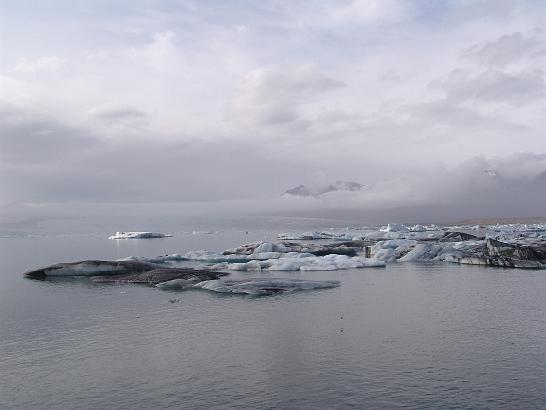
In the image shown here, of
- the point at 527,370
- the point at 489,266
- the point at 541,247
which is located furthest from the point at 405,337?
the point at 541,247

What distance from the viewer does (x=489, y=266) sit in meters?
40.2

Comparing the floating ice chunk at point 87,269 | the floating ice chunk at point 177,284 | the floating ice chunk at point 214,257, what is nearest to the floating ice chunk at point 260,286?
the floating ice chunk at point 177,284

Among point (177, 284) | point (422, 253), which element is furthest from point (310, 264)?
point (177, 284)

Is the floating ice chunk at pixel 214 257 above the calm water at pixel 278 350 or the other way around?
above

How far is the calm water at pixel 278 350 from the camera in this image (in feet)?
42.2

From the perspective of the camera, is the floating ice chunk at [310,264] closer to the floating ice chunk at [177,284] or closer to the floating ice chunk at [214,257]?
the floating ice chunk at [214,257]

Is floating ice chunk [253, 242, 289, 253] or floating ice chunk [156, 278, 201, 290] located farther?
floating ice chunk [253, 242, 289, 253]

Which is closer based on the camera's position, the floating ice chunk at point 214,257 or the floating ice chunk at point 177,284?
the floating ice chunk at point 177,284

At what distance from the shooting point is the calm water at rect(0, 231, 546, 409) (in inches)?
507

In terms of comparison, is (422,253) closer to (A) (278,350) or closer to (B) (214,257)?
(B) (214,257)

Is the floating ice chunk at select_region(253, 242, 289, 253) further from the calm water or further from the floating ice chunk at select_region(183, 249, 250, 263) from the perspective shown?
the calm water

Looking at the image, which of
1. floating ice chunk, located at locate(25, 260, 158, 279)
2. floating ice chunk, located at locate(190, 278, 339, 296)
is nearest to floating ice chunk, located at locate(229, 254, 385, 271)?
floating ice chunk, located at locate(25, 260, 158, 279)

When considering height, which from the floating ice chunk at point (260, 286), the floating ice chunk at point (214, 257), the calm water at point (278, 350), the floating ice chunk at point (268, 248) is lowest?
the calm water at point (278, 350)

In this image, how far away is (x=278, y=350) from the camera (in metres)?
16.6
